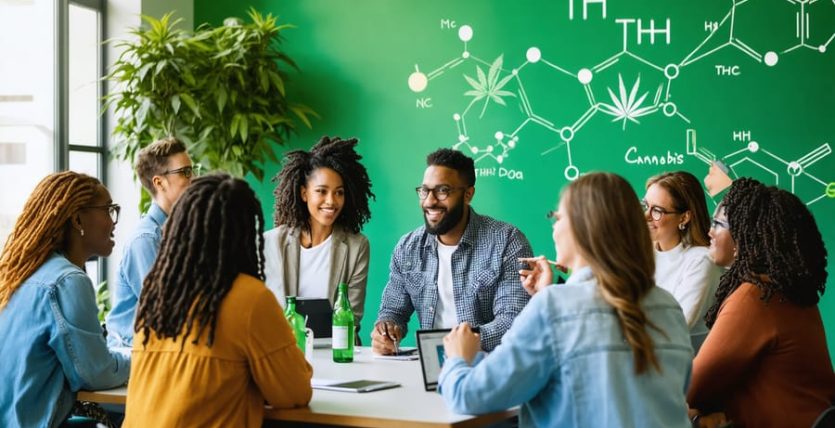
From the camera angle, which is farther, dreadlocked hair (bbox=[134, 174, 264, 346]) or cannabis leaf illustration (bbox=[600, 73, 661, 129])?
cannabis leaf illustration (bbox=[600, 73, 661, 129])

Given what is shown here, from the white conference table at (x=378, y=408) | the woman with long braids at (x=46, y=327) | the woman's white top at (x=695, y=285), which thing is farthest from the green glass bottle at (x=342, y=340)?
the woman's white top at (x=695, y=285)

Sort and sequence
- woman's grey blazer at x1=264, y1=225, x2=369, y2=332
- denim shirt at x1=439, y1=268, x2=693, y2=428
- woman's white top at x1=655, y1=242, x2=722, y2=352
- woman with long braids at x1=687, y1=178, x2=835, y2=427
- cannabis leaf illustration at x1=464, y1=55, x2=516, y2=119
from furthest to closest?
cannabis leaf illustration at x1=464, y1=55, x2=516, y2=119
woman's grey blazer at x1=264, y1=225, x2=369, y2=332
woman's white top at x1=655, y1=242, x2=722, y2=352
woman with long braids at x1=687, y1=178, x2=835, y2=427
denim shirt at x1=439, y1=268, x2=693, y2=428

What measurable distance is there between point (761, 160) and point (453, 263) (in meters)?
1.99

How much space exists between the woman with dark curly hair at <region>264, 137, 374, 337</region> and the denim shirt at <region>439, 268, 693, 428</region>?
1.85m

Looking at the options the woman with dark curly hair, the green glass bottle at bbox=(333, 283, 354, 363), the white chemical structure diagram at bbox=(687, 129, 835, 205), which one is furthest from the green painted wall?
the green glass bottle at bbox=(333, 283, 354, 363)

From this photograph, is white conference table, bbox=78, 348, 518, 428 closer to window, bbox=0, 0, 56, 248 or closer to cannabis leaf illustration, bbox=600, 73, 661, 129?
cannabis leaf illustration, bbox=600, 73, 661, 129

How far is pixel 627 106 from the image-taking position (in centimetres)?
516

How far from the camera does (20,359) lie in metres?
2.78

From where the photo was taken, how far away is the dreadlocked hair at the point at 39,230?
2.84 metres

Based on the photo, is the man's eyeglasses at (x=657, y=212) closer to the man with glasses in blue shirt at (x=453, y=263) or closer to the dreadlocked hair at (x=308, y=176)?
the man with glasses in blue shirt at (x=453, y=263)

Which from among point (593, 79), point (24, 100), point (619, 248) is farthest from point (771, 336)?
point (24, 100)

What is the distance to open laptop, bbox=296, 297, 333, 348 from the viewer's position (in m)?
3.76

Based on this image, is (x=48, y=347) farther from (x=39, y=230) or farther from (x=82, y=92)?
(x=82, y=92)

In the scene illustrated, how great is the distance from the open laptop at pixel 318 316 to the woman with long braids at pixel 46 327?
3.16 ft
